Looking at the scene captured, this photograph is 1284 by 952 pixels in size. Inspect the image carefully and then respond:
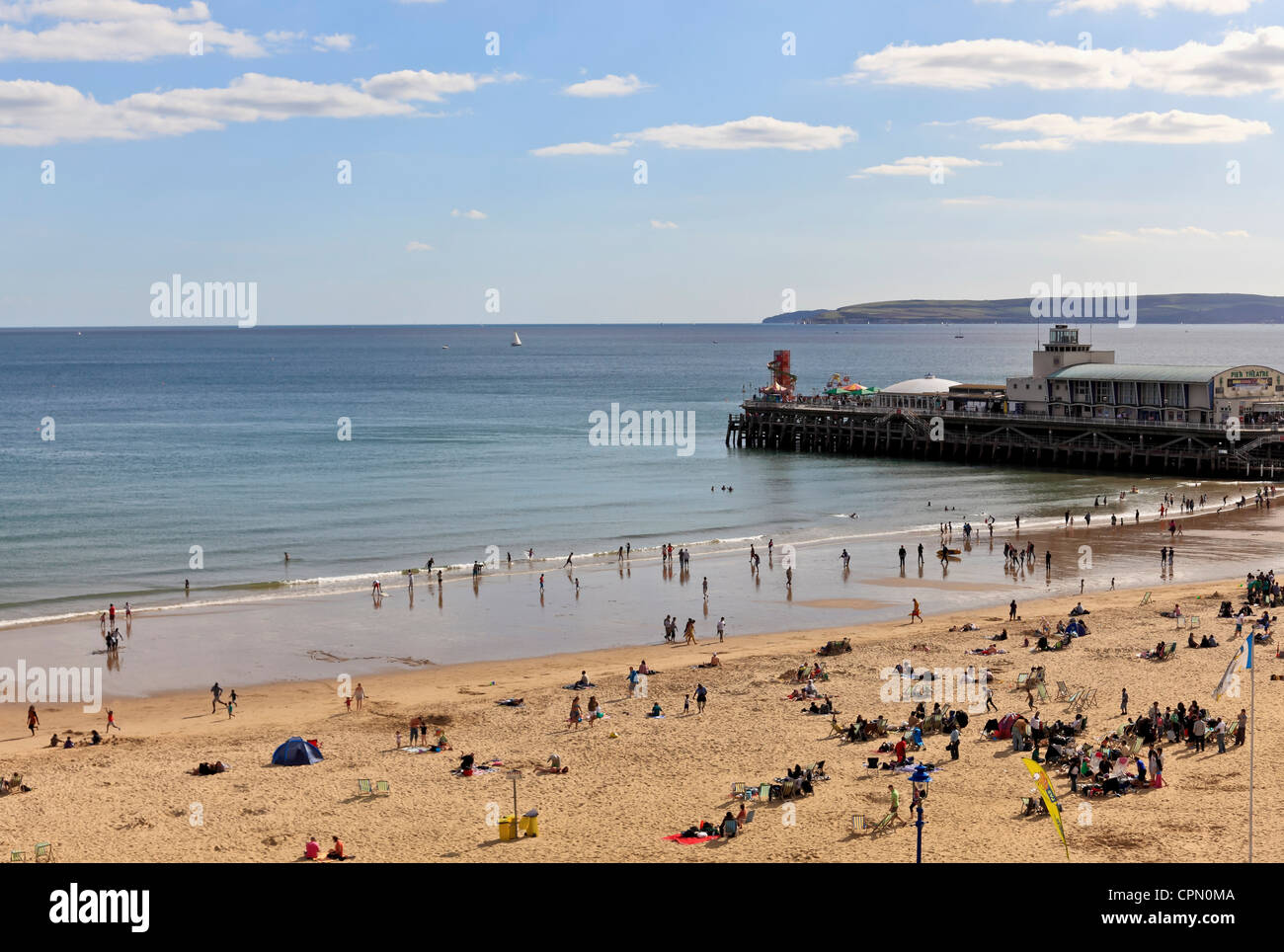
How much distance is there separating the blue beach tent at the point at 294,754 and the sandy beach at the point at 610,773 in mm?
348

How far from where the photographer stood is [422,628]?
38875mm

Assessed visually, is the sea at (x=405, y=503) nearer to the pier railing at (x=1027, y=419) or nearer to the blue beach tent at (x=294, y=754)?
the pier railing at (x=1027, y=419)

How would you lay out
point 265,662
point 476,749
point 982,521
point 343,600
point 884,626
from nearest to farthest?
point 476,749 < point 265,662 < point 884,626 < point 343,600 < point 982,521

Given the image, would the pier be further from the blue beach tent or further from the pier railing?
the blue beach tent

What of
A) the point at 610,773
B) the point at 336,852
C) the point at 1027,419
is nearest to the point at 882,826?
the point at 610,773

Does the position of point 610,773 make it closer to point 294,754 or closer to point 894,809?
point 894,809

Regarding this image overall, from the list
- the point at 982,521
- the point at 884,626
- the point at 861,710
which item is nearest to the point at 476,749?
the point at 861,710

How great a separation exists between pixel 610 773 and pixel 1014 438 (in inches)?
2542
